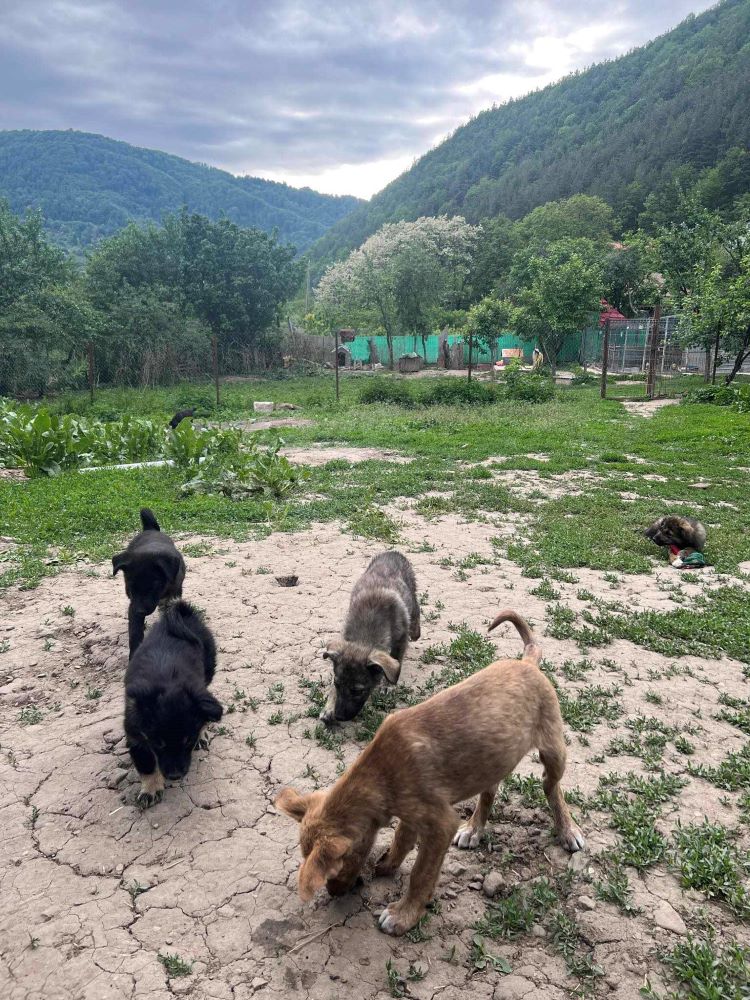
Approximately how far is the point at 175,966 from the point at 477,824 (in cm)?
147

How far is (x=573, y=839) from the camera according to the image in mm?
3008

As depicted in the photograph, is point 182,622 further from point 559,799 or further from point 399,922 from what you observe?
point 559,799

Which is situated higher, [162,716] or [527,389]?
[527,389]

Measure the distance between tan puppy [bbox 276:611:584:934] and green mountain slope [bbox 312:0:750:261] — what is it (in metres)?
77.2

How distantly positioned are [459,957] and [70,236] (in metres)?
111

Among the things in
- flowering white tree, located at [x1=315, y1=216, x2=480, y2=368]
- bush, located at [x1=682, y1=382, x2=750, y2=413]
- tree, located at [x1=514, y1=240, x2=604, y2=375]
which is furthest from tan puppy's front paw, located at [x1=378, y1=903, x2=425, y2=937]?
flowering white tree, located at [x1=315, y1=216, x2=480, y2=368]

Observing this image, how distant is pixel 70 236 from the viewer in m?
94.4

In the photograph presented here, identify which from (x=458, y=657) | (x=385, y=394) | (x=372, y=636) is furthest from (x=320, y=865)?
(x=385, y=394)

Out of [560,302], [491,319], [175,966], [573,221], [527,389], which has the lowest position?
[175,966]

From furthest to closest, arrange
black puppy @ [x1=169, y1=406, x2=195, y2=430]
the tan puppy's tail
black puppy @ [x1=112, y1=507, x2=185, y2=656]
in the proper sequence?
black puppy @ [x1=169, y1=406, x2=195, y2=430] < black puppy @ [x1=112, y1=507, x2=185, y2=656] < the tan puppy's tail

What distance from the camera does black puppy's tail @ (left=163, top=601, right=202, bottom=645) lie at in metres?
3.92

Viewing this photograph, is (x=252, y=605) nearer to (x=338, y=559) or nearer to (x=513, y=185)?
(x=338, y=559)

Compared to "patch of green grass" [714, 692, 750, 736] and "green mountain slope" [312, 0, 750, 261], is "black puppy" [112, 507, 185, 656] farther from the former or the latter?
"green mountain slope" [312, 0, 750, 261]

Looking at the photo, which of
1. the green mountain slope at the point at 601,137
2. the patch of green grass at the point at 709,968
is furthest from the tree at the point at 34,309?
the green mountain slope at the point at 601,137
